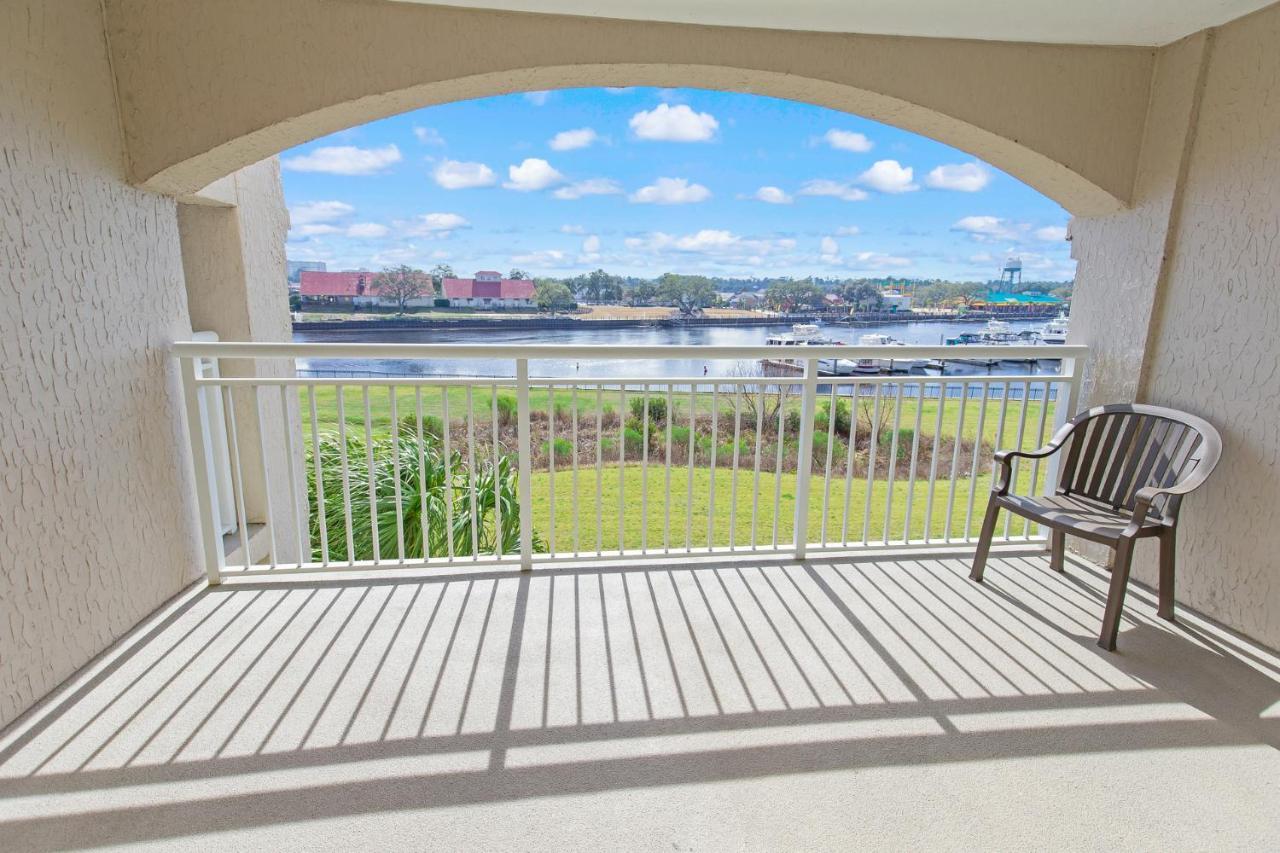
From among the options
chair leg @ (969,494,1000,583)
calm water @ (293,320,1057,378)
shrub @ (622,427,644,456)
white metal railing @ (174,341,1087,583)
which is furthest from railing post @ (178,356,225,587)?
shrub @ (622,427,644,456)

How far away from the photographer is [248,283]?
3836mm

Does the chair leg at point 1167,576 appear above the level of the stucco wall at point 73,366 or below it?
below

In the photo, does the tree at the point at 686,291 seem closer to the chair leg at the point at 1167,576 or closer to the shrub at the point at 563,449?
the chair leg at the point at 1167,576

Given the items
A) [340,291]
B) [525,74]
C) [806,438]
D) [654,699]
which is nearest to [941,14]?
[525,74]

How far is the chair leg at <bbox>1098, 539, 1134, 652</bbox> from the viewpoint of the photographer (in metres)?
2.28

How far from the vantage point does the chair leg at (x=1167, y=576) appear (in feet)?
8.00

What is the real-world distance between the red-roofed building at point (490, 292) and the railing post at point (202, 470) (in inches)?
111

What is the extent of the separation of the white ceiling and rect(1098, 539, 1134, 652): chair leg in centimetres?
201

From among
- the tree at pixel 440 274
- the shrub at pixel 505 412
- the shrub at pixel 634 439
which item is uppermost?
the tree at pixel 440 274

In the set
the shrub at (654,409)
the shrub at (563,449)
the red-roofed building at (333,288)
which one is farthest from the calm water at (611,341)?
the shrub at (563,449)

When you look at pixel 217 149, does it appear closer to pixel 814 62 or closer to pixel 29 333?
pixel 29 333

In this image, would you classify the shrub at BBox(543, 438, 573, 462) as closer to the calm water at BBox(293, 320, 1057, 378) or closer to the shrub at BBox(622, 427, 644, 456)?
the shrub at BBox(622, 427, 644, 456)

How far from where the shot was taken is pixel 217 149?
2.42 m

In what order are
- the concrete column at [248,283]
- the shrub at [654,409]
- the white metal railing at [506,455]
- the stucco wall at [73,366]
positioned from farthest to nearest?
the shrub at [654,409]
the concrete column at [248,283]
the white metal railing at [506,455]
the stucco wall at [73,366]
